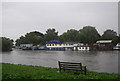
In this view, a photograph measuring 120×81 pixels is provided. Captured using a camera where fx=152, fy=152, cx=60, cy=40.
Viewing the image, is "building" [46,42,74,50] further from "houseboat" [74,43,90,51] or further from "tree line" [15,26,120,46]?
"tree line" [15,26,120,46]

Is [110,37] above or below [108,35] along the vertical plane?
Answer: below

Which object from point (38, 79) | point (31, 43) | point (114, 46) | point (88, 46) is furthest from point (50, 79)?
point (31, 43)

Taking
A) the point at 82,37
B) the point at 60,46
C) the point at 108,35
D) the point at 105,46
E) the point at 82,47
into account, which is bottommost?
the point at 82,47

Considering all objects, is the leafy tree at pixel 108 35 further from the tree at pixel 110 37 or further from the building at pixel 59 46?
the building at pixel 59 46

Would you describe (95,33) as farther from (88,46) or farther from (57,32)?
(57,32)

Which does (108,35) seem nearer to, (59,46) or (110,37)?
(110,37)

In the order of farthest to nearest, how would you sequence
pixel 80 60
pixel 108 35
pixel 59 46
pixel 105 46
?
pixel 108 35
pixel 59 46
pixel 105 46
pixel 80 60

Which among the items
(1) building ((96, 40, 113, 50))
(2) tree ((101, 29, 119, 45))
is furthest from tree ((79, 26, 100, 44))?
(2) tree ((101, 29, 119, 45))

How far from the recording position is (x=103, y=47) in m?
82.2

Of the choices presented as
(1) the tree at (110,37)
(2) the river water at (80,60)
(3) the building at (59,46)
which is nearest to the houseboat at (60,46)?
(3) the building at (59,46)

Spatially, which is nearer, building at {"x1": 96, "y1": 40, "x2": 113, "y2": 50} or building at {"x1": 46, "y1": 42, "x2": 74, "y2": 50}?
building at {"x1": 96, "y1": 40, "x2": 113, "y2": 50}

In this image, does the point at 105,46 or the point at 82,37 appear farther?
the point at 82,37

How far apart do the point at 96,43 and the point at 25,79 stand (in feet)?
272

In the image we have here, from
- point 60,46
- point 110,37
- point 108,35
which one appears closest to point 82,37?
point 60,46
